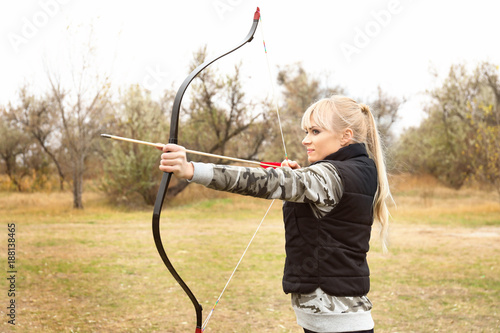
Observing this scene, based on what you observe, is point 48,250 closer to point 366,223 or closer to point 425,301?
point 425,301

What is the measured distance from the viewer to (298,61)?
15969mm

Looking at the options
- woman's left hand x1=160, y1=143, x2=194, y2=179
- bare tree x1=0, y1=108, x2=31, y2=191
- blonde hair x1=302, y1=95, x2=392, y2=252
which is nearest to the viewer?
woman's left hand x1=160, y1=143, x2=194, y2=179

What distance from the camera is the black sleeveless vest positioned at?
4.45 ft

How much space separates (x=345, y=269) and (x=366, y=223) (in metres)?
0.17

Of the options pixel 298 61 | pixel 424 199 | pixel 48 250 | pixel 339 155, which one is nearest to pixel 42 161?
pixel 48 250

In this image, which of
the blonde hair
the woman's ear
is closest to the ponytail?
the blonde hair

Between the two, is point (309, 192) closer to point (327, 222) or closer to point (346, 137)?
point (327, 222)

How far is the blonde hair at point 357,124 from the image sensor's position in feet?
4.95

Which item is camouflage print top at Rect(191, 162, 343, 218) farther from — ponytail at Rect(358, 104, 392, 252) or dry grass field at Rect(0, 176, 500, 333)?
dry grass field at Rect(0, 176, 500, 333)

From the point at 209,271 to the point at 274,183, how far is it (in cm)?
427

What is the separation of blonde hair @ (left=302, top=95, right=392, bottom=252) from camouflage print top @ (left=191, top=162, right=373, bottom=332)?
0.20m

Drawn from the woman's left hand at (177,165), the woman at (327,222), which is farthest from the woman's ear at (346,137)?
the woman's left hand at (177,165)

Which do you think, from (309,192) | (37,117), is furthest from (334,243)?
(37,117)

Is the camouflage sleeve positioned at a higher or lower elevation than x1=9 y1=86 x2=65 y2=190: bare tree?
lower
